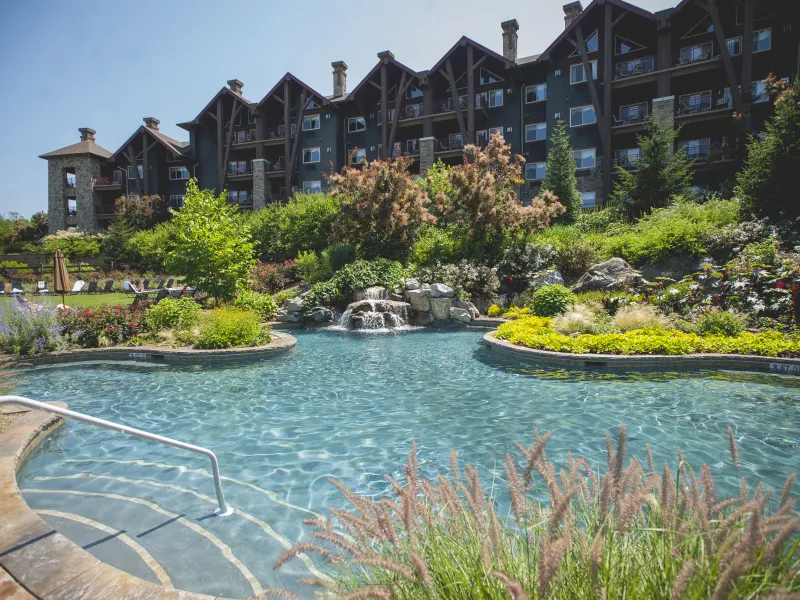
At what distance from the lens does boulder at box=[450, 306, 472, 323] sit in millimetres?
16641

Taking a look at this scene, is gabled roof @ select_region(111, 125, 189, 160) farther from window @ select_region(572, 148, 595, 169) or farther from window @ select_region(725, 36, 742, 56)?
window @ select_region(725, 36, 742, 56)

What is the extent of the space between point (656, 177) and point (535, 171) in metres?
8.68

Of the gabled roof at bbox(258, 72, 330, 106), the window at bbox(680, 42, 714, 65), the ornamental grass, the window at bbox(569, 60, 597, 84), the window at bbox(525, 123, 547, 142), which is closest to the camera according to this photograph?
the ornamental grass

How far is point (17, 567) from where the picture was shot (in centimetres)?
266

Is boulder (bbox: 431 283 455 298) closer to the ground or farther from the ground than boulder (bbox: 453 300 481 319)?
farther from the ground

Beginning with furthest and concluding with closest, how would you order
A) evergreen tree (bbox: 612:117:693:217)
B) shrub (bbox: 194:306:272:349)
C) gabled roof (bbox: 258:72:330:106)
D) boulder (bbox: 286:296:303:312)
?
gabled roof (bbox: 258:72:330:106), evergreen tree (bbox: 612:117:693:217), boulder (bbox: 286:296:303:312), shrub (bbox: 194:306:272:349)

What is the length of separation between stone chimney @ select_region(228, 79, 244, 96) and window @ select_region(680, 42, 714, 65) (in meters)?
33.1

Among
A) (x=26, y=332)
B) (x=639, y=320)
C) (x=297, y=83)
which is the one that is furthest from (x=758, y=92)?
(x=26, y=332)

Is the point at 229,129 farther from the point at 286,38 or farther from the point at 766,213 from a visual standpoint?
the point at 766,213

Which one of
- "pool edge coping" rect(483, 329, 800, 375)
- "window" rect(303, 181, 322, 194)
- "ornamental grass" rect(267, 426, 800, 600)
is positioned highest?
"window" rect(303, 181, 322, 194)

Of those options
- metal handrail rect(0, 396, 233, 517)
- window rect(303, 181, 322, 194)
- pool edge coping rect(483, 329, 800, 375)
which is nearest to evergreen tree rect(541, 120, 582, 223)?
pool edge coping rect(483, 329, 800, 375)

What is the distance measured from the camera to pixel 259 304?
16.9m

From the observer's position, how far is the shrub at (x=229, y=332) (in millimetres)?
11172

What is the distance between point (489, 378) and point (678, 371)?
3.84m
